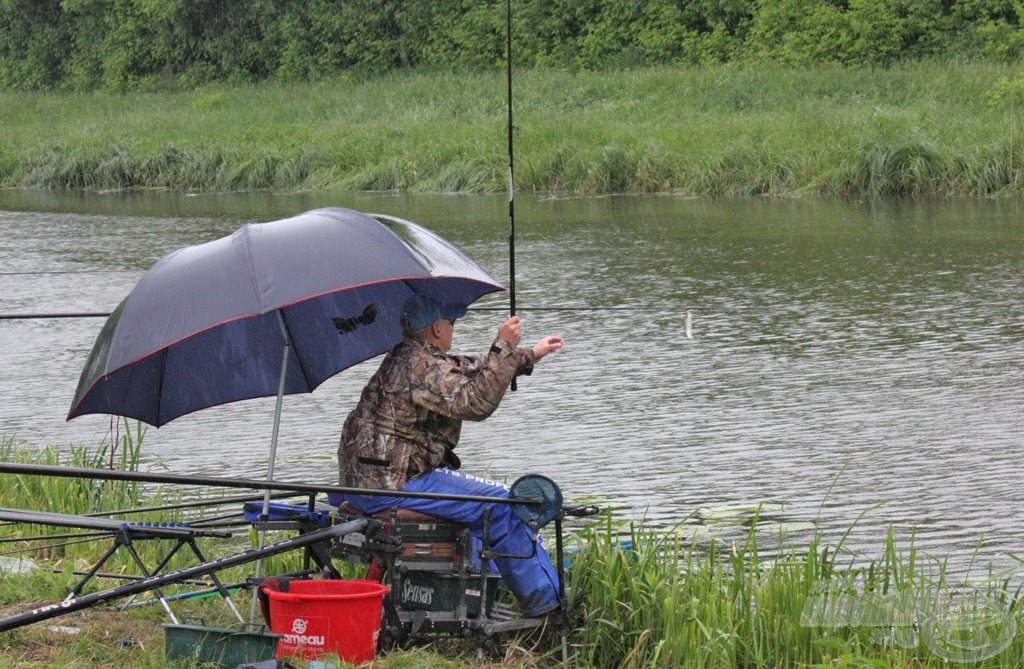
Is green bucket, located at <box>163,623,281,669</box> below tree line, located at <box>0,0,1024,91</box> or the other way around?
below

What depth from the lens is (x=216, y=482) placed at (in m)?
4.51

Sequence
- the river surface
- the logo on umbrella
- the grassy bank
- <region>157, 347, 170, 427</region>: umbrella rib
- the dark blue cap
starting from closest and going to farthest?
the dark blue cap < <region>157, 347, 170, 427</region>: umbrella rib < the logo on umbrella < the river surface < the grassy bank

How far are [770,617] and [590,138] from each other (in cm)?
1854

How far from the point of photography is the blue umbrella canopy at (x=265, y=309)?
196 inches

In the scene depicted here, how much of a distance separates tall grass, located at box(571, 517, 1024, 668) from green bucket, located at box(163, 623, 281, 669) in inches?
39.5

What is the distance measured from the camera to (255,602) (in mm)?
5199

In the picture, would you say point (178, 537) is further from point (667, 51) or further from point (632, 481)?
point (667, 51)

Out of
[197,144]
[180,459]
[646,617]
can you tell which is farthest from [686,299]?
[197,144]

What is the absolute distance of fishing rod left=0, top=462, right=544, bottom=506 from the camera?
4281mm

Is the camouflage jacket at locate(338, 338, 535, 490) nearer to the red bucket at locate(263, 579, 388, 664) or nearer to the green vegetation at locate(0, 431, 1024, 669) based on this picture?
the red bucket at locate(263, 579, 388, 664)

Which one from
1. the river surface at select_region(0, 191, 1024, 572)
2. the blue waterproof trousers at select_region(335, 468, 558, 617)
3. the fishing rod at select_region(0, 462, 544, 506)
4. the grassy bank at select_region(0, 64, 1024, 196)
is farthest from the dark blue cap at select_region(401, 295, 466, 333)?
the grassy bank at select_region(0, 64, 1024, 196)

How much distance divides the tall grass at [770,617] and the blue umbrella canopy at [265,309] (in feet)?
3.42

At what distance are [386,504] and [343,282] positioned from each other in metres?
0.67

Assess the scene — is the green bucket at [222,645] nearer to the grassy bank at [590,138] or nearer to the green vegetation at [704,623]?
the green vegetation at [704,623]
